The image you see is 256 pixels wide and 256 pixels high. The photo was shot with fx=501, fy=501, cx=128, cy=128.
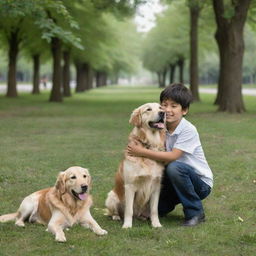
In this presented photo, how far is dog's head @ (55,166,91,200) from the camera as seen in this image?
221 inches

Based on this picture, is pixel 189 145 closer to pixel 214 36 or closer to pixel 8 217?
pixel 8 217

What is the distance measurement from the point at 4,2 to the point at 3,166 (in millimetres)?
6918

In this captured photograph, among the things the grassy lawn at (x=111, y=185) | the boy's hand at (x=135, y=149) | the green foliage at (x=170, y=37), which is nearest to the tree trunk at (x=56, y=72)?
the green foliage at (x=170, y=37)

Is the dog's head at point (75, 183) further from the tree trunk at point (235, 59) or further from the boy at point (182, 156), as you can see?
the tree trunk at point (235, 59)

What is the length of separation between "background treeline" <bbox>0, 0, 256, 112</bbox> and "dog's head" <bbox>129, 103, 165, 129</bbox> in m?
9.78

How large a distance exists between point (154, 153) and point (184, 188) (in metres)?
0.60

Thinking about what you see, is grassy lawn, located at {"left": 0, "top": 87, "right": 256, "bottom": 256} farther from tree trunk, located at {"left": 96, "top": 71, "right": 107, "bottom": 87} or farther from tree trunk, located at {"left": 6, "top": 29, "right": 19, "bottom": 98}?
tree trunk, located at {"left": 96, "top": 71, "right": 107, "bottom": 87}

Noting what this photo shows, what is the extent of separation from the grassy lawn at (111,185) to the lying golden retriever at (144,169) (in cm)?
28

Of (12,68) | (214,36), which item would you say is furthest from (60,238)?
(12,68)

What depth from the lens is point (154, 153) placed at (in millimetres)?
5840

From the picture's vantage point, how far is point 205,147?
12.5 metres

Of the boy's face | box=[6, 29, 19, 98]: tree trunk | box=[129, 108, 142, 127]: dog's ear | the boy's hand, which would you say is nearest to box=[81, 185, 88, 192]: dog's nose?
the boy's hand

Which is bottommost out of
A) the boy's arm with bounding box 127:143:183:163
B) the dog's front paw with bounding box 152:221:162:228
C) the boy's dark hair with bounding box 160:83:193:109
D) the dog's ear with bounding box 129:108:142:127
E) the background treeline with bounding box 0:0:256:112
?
the dog's front paw with bounding box 152:221:162:228

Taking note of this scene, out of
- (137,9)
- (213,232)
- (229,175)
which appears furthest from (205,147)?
(137,9)
